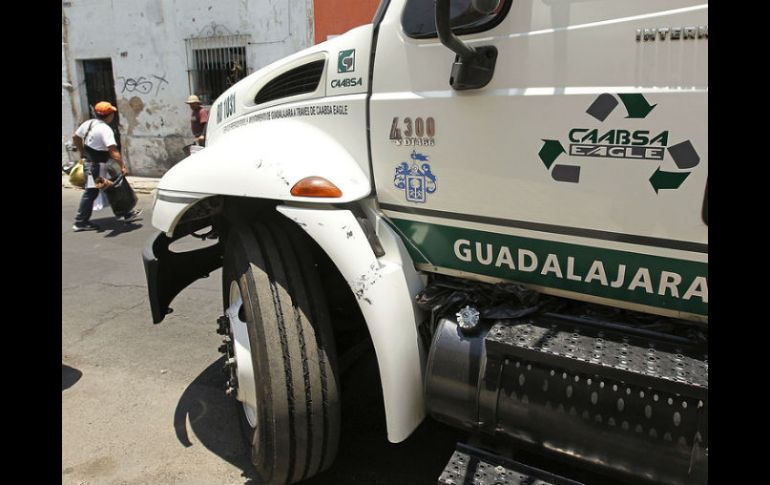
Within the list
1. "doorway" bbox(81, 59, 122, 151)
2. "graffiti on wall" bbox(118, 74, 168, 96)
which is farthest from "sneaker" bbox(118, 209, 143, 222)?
"doorway" bbox(81, 59, 122, 151)

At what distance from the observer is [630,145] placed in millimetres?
1548

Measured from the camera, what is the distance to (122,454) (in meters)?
2.77

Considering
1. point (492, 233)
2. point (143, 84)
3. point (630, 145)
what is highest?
point (143, 84)

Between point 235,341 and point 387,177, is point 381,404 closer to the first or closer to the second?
point 235,341

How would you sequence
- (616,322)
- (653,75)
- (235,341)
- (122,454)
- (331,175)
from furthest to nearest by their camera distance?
(122,454) < (235,341) < (331,175) < (616,322) < (653,75)

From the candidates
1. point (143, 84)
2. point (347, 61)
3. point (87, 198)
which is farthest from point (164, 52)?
point (347, 61)

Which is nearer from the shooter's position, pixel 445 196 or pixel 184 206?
pixel 445 196

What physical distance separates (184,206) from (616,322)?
6.13 feet

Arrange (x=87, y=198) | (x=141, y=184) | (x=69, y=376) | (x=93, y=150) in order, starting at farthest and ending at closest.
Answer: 1. (x=141, y=184)
2. (x=87, y=198)
3. (x=93, y=150)
4. (x=69, y=376)

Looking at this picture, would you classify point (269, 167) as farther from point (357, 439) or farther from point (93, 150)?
point (93, 150)

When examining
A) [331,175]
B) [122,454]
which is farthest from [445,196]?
[122,454]

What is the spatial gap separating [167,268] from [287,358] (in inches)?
50.1

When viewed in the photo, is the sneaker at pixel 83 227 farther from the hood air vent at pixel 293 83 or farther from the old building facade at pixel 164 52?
the hood air vent at pixel 293 83

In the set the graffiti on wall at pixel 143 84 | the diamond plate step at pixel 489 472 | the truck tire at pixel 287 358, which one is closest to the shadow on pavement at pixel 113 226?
the graffiti on wall at pixel 143 84
